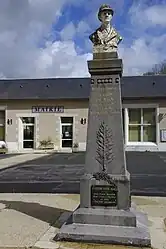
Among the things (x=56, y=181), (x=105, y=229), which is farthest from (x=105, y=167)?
(x=56, y=181)

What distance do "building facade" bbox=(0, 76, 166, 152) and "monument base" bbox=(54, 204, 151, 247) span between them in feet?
65.9

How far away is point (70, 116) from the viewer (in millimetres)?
25781

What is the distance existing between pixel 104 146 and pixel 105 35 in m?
1.78

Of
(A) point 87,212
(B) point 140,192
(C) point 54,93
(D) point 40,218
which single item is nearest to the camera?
(A) point 87,212

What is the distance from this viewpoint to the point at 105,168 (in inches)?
205

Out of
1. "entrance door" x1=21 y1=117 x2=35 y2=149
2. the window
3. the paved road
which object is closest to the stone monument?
the paved road

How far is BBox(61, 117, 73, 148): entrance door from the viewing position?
26.0 meters

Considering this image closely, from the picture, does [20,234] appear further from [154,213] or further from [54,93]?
[54,93]

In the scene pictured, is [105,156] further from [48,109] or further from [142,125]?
[48,109]

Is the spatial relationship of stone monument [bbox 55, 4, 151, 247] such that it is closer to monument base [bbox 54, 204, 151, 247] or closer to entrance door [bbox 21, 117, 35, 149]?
monument base [bbox 54, 204, 151, 247]

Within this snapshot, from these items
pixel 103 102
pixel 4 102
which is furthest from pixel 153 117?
pixel 103 102

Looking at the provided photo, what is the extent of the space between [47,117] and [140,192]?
1781 cm

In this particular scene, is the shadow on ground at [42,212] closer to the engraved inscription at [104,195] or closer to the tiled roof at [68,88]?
the engraved inscription at [104,195]

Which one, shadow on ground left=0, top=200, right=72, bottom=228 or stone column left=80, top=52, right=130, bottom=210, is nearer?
stone column left=80, top=52, right=130, bottom=210
